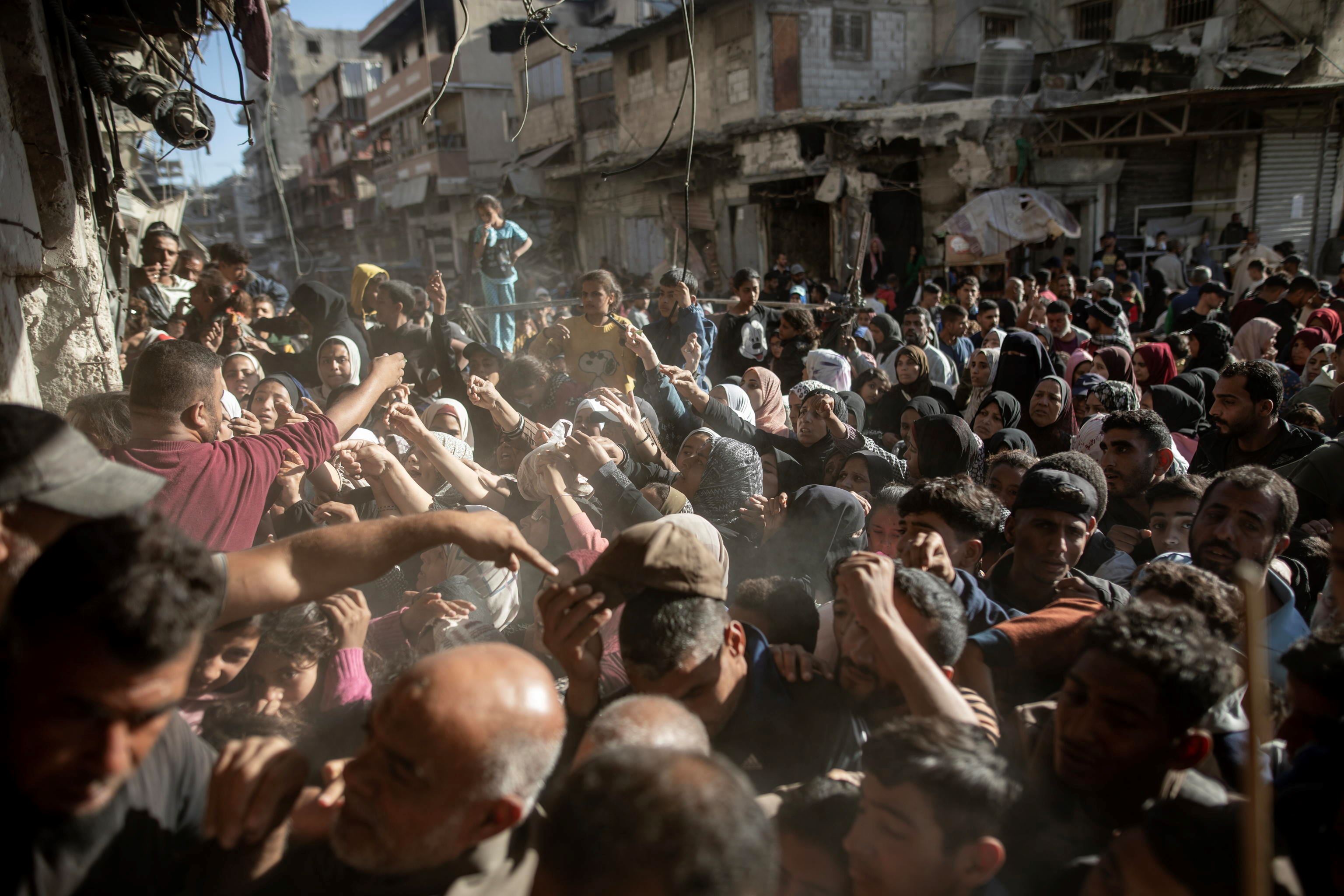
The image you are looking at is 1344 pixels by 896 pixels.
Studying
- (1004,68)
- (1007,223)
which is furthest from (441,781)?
(1004,68)

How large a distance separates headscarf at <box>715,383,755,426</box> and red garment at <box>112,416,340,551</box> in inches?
117

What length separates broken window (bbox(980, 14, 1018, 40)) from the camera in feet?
67.7

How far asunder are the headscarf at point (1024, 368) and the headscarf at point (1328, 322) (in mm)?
3757

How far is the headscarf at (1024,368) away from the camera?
5.75 meters

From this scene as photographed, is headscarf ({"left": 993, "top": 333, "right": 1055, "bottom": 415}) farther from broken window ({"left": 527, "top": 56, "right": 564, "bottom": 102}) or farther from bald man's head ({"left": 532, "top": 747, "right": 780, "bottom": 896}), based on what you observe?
broken window ({"left": 527, "top": 56, "right": 564, "bottom": 102})

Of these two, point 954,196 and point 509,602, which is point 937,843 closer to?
point 509,602

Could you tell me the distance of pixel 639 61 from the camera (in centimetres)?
2231

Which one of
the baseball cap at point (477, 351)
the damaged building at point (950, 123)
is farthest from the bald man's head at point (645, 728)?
the damaged building at point (950, 123)

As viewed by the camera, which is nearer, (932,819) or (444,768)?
(444,768)

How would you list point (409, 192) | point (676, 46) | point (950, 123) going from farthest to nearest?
point (409, 192) → point (676, 46) → point (950, 123)

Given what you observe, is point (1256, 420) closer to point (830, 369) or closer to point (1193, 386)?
point (1193, 386)

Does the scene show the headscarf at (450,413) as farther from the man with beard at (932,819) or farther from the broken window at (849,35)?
the broken window at (849,35)

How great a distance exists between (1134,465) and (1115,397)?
3.89 feet

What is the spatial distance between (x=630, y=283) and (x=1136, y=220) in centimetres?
1193
